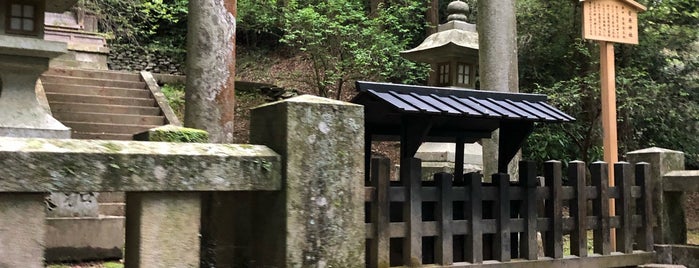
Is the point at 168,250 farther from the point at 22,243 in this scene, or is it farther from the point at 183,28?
the point at 183,28

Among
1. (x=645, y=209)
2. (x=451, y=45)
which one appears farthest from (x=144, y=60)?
(x=645, y=209)

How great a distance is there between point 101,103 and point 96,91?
0.80 metres

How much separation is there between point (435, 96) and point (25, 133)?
244 inches

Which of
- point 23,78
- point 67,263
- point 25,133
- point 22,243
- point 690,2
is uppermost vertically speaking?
point 690,2

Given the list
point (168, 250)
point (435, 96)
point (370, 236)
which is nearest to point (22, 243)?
point (168, 250)

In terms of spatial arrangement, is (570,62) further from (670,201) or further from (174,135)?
(174,135)

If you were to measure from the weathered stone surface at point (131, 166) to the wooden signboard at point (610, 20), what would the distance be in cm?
548

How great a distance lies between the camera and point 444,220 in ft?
11.9

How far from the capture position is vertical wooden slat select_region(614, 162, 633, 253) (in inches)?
178

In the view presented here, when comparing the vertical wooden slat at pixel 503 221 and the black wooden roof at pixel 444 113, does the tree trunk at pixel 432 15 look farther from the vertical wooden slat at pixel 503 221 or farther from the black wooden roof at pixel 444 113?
the vertical wooden slat at pixel 503 221

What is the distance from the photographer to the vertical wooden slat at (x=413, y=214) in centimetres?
348

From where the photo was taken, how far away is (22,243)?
2.39m

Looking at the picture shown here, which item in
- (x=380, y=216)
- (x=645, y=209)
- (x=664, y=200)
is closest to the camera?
(x=380, y=216)

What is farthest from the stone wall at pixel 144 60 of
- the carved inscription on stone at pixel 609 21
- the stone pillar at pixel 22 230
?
the stone pillar at pixel 22 230
